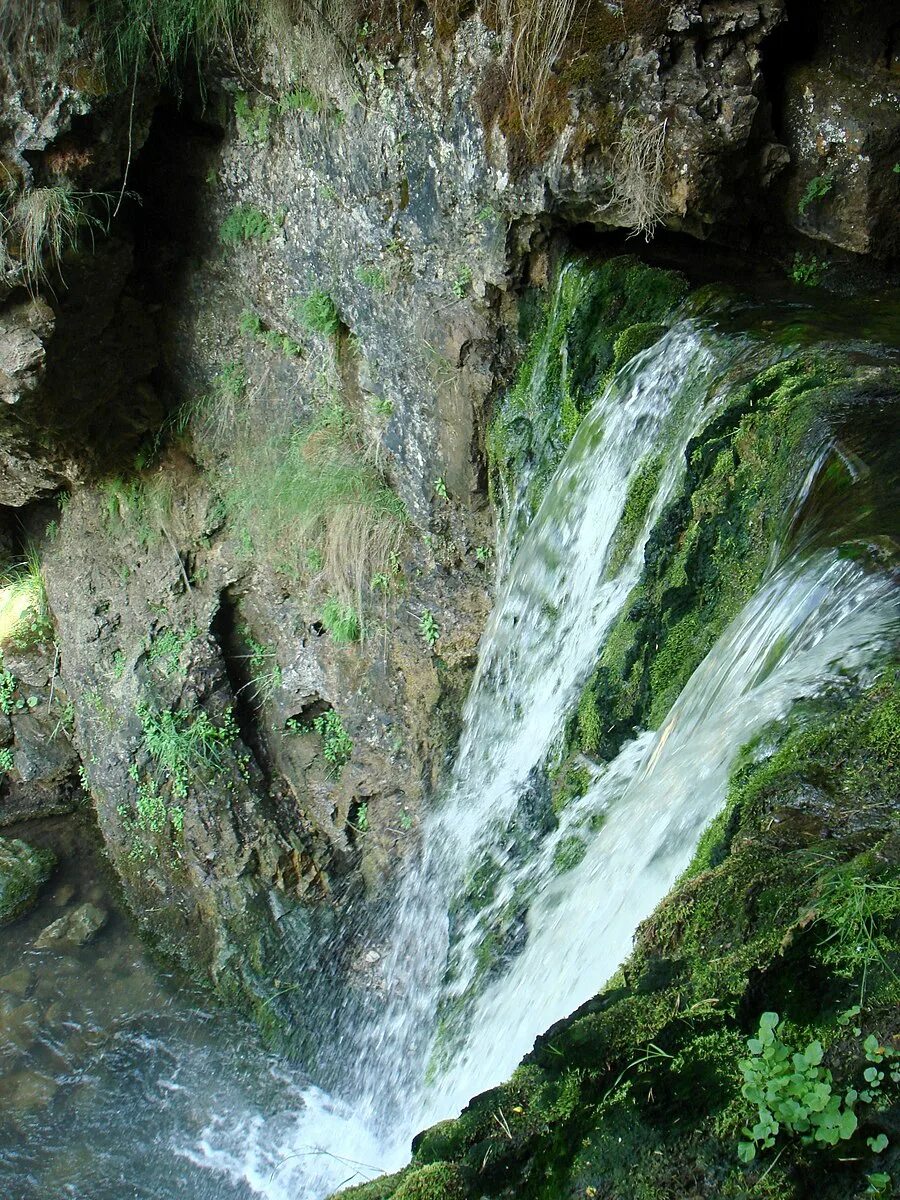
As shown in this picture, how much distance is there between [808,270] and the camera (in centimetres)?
376

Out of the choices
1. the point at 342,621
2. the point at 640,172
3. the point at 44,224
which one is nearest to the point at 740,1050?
the point at 640,172

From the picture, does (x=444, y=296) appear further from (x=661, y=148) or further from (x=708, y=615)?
(x=708, y=615)

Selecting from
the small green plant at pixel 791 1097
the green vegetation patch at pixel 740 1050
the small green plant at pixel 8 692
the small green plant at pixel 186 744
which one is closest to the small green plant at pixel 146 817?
the small green plant at pixel 186 744

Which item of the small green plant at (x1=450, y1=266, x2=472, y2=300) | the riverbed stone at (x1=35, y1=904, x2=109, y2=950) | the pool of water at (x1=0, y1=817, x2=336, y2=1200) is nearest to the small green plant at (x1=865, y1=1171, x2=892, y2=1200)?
the small green plant at (x1=450, y1=266, x2=472, y2=300)

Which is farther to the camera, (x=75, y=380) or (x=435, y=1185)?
(x=75, y=380)

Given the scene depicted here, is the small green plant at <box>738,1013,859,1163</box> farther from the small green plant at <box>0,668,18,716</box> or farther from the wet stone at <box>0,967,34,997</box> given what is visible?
the small green plant at <box>0,668,18,716</box>

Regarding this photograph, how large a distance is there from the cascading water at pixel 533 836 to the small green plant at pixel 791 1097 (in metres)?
0.69

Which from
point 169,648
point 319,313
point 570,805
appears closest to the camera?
point 570,805

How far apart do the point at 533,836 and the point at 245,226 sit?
322cm

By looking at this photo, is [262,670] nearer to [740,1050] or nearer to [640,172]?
[640,172]

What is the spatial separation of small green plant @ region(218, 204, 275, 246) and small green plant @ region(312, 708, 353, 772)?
2442mm

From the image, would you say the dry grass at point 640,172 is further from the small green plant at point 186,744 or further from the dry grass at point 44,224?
the small green plant at point 186,744

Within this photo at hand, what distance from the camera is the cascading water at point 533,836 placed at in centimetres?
237

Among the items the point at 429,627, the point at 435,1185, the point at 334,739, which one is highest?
the point at 429,627
